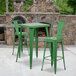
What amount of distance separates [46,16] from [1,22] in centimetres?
287

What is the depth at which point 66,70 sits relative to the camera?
405 centimetres

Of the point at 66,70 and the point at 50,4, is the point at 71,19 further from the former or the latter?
the point at 66,70

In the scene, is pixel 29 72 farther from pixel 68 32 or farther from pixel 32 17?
pixel 68 32

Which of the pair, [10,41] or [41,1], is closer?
[10,41]

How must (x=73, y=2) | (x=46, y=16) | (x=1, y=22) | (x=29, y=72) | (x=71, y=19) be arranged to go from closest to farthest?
(x=29, y=72)
(x=46, y=16)
(x=71, y=19)
(x=1, y=22)
(x=73, y=2)

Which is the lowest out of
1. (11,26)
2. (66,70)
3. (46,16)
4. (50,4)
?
(66,70)

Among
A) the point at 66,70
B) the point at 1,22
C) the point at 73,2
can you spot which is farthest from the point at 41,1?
the point at 73,2

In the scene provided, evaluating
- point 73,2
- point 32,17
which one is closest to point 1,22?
point 32,17

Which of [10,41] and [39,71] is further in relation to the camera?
[10,41]

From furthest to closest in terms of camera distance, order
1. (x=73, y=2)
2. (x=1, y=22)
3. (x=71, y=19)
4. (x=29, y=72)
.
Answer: (x=73, y=2)
(x=1, y=22)
(x=71, y=19)
(x=29, y=72)

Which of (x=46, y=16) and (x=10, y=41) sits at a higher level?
(x=46, y=16)

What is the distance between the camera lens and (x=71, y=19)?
861 centimetres

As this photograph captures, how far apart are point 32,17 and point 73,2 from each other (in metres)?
9.92

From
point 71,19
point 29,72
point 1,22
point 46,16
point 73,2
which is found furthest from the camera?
point 73,2
